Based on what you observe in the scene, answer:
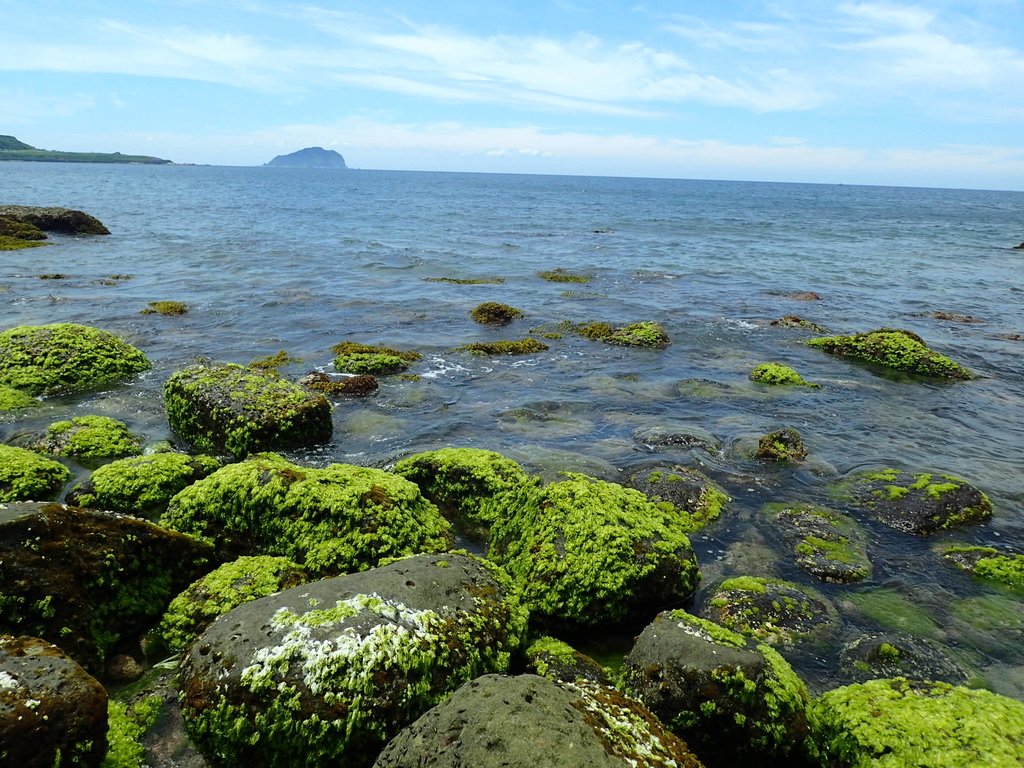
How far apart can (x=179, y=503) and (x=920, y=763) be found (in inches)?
344

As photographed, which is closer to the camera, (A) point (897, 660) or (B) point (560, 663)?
(B) point (560, 663)

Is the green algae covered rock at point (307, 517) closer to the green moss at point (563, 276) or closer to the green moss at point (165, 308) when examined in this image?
the green moss at point (165, 308)

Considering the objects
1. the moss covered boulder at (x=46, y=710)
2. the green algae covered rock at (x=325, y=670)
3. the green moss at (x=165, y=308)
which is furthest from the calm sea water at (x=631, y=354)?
the moss covered boulder at (x=46, y=710)

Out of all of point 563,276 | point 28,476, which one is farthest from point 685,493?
point 563,276

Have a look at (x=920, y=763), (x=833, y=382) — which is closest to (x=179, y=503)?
(x=920, y=763)

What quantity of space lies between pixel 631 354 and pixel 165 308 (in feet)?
56.8

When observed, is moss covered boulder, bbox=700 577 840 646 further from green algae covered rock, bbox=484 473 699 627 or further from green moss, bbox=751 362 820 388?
green moss, bbox=751 362 820 388

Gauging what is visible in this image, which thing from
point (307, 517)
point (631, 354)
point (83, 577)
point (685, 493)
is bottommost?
point (685, 493)

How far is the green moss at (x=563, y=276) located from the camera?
3300 centimetres

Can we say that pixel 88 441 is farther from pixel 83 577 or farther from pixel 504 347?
pixel 504 347

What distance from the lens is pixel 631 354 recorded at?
66.0 ft

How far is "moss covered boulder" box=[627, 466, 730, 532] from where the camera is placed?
10.3 meters

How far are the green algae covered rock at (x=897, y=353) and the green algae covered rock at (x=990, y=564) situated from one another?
10404mm

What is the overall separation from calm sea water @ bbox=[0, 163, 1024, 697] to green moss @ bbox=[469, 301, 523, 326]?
881 mm
